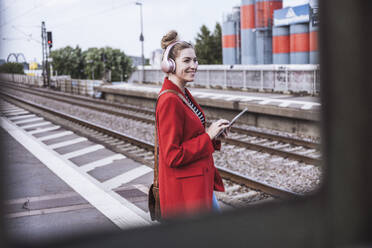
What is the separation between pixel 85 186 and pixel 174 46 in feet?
15.0

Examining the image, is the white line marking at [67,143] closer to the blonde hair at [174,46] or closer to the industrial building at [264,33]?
the blonde hair at [174,46]

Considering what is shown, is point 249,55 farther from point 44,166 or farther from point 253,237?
point 253,237

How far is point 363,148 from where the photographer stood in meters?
1.01

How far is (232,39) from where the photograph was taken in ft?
132

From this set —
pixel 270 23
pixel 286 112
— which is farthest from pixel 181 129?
pixel 270 23

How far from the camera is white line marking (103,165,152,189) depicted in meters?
7.21

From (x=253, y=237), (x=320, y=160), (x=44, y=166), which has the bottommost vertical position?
(x=44, y=166)

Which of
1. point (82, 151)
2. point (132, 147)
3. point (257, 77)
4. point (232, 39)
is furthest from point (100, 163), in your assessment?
point (232, 39)

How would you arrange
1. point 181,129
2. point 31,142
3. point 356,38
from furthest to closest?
point 31,142 < point 181,129 < point 356,38

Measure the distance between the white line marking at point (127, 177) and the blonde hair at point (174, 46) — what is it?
449cm

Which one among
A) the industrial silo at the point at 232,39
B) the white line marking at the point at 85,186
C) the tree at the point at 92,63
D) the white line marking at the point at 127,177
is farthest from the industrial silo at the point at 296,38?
the white line marking at the point at 127,177

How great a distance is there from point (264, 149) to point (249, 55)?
93.6 feet

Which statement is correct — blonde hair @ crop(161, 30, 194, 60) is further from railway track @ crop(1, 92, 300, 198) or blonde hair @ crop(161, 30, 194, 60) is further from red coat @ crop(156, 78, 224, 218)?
railway track @ crop(1, 92, 300, 198)

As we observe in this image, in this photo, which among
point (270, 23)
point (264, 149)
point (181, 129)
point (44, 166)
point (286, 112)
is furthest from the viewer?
point (270, 23)
